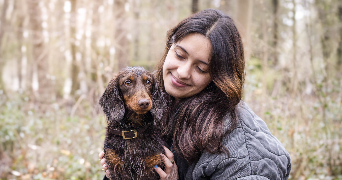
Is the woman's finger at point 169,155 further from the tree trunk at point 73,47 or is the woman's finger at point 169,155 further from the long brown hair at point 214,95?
the tree trunk at point 73,47

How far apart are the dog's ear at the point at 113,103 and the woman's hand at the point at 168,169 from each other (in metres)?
0.47

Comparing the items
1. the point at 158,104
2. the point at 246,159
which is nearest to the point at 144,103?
the point at 158,104

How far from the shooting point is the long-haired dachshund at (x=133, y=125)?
6.56 ft

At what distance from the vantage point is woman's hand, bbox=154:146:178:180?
199cm

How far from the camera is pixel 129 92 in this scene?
83.7 inches

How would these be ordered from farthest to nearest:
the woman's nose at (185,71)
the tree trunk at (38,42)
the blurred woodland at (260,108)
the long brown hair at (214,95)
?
the tree trunk at (38,42) → the blurred woodland at (260,108) → the woman's nose at (185,71) → the long brown hair at (214,95)

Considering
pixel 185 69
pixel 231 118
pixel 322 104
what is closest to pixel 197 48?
pixel 185 69

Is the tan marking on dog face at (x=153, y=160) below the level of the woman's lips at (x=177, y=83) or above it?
below

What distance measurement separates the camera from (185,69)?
1880mm

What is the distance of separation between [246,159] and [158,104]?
0.83 m

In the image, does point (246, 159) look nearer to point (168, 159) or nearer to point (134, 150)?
point (168, 159)

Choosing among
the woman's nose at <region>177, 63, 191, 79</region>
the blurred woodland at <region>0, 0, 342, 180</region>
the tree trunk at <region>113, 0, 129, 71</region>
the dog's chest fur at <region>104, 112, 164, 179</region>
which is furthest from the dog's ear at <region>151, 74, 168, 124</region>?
the tree trunk at <region>113, 0, 129, 71</region>

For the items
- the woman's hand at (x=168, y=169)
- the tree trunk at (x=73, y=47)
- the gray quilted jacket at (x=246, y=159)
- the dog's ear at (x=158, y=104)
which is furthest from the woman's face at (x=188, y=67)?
the tree trunk at (x=73, y=47)

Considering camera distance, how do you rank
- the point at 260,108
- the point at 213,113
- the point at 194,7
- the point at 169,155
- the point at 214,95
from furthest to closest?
the point at 194,7, the point at 260,108, the point at 169,155, the point at 214,95, the point at 213,113
